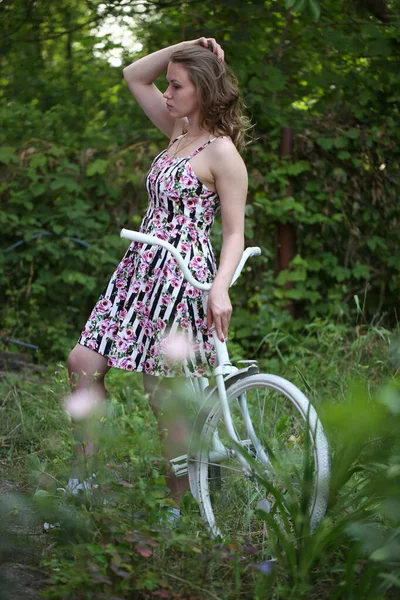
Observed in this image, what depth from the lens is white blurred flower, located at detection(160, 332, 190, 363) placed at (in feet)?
8.65

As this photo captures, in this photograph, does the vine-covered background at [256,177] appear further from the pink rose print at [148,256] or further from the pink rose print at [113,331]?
the pink rose print at [113,331]

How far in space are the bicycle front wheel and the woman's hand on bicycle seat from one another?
0.18 m

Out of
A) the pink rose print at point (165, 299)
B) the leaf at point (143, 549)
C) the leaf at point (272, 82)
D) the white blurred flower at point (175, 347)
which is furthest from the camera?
the leaf at point (272, 82)

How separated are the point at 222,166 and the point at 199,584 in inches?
49.2

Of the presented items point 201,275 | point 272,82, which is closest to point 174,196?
point 201,275

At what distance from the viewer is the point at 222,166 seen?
8.72 feet

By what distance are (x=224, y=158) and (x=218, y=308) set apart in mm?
479

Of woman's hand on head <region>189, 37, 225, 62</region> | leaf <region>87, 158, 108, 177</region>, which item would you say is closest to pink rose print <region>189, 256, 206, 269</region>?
woman's hand on head <region>189, 37, 225, 62</region>

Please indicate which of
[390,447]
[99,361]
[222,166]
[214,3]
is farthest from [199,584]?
[214,3]

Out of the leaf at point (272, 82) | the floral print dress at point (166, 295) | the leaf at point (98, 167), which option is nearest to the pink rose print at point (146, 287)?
the floral print dress at point (166, 295)

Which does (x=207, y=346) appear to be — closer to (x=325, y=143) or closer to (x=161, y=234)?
(x=161, y=234)

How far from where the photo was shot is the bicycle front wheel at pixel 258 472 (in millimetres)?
2285

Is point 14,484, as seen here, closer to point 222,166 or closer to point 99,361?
point 99,361

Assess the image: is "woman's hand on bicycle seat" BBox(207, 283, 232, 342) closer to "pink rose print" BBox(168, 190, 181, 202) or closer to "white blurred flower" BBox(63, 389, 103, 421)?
"pink rose print" BBox(168, 190, 181, 202)
